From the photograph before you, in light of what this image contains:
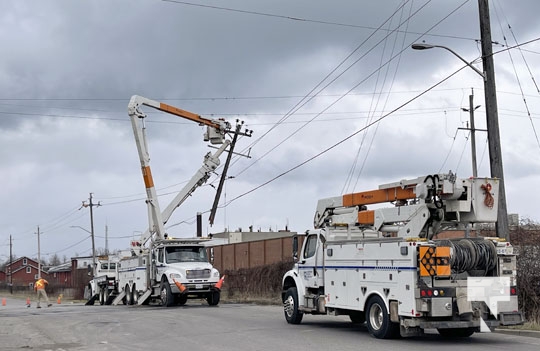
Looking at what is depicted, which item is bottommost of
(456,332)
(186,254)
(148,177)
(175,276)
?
(456,332)

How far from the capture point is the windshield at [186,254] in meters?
29.8

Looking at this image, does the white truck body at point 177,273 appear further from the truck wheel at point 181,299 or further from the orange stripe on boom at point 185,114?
the orange stripe on boom at point 185,114

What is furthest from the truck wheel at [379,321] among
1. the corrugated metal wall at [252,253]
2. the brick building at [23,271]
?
the brick building at [23,271]

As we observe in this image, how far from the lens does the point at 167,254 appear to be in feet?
98.0

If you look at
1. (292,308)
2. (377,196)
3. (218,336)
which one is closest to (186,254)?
(292,308)

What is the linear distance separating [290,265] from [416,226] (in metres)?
18.4

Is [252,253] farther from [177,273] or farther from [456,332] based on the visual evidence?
[456,332]

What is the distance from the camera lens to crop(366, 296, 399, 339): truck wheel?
1479 cm

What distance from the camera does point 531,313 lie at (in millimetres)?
17422

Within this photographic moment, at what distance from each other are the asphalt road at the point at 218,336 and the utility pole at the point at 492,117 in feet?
9.50

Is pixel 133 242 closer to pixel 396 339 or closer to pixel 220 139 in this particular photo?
pixel 220 139

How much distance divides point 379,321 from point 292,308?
405 cm

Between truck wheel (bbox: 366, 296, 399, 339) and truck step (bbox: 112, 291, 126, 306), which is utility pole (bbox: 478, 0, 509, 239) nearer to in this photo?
truck wheel (bbox: 366, 296, 399, 339)

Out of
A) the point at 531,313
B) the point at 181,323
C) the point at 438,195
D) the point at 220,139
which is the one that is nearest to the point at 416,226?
the point at 438,195
